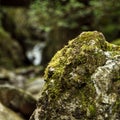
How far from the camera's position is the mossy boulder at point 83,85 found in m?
5.71

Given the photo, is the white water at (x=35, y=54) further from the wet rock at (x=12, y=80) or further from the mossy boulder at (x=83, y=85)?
the mossy boulder at (x=83, y=85)

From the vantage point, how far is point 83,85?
5930 millimetres

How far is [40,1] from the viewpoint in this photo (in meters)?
12.4

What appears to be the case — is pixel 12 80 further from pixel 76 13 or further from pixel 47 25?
pixel 76 13

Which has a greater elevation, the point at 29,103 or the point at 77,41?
the point at 77,41

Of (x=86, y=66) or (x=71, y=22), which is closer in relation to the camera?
(x=86, y=66)

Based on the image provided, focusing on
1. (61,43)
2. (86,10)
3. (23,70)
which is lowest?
(23,70)

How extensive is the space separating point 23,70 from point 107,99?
61.9 feet

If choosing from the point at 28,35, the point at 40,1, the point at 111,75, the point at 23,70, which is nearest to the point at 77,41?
the point at 111,75

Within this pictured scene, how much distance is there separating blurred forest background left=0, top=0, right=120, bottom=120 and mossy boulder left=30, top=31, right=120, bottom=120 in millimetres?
2704

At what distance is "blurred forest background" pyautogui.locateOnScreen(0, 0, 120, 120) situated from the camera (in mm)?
13719

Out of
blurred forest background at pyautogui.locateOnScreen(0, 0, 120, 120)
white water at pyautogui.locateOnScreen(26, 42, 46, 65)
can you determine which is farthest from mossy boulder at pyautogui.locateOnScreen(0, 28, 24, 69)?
white water at pyautogui.locateOnScreen(26, 42, 46, 65)

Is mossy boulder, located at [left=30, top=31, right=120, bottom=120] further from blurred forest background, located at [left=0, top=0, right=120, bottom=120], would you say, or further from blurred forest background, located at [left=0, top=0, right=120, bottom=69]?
blurred forest background, located at [left=0, top=0, right=120, bottom=69]

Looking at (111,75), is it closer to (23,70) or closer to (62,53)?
(62,53)
